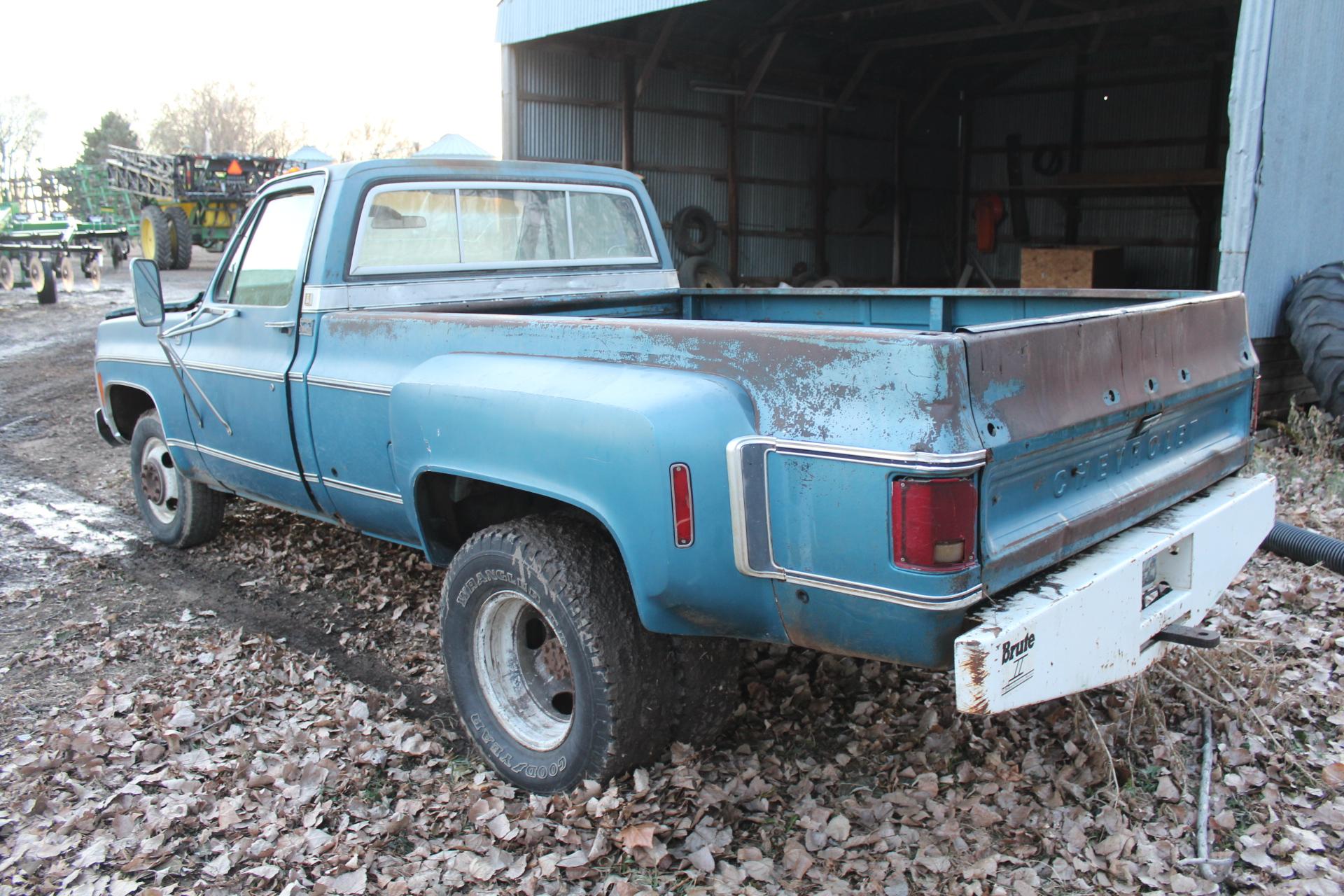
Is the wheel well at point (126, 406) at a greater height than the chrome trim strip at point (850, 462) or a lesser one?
lesser

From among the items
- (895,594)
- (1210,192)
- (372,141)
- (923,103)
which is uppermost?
(372,141)

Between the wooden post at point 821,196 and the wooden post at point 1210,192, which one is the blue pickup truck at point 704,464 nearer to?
the wooden post at point 821,196

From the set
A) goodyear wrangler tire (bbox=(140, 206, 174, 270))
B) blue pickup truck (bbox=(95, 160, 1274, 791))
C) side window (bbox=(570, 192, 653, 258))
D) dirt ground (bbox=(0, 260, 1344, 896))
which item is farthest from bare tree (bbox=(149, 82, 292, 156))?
dirt ground (bbox=(0, 260, 1344, 896))

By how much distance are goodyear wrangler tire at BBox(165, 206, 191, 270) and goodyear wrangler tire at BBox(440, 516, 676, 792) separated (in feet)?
65.8

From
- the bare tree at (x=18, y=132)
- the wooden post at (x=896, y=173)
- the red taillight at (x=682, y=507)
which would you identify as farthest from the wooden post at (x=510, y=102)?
the bare tree at (x=18, y=132)

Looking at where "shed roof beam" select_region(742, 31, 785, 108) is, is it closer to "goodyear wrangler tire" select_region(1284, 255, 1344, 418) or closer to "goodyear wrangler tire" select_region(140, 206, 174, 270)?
"goodyear wrangler tire" select_region(1284, 255, 1344, 418)

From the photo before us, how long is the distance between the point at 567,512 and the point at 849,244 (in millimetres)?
15214

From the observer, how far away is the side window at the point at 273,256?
4.25m

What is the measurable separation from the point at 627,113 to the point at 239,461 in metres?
10.4

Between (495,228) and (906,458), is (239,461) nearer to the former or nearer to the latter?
(495,228)

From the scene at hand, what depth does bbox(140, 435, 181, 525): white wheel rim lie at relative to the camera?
548cm

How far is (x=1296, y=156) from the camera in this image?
7.68 m

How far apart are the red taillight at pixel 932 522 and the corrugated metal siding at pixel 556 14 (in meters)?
8.84

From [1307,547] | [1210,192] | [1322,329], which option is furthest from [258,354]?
[1210,192]
